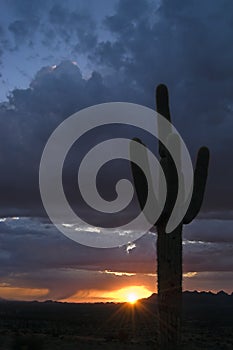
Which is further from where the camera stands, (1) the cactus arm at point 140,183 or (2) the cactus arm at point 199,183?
(2) the cactus arm at point 199,183

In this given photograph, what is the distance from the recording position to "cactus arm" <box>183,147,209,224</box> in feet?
43.7

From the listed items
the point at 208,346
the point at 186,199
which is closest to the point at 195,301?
the point at 208,346

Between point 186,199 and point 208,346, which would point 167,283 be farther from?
point 208,346

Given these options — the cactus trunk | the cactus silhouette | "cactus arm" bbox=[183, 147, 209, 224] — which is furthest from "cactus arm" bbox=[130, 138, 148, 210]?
"cactus arm" bbox=[183, 147, 209, 224]

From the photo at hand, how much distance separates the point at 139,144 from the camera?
12922mm

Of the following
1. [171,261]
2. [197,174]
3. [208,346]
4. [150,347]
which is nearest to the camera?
[171,261]

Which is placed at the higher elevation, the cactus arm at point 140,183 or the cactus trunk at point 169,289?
the cactus arm at point 140,183

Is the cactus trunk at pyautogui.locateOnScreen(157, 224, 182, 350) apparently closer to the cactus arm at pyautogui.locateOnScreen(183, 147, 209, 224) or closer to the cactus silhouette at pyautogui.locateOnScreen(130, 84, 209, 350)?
the cactus silhouette at pyautogui.locateOnScreen(130, 84, 209, 350)

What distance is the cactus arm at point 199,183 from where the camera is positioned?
1333 cm

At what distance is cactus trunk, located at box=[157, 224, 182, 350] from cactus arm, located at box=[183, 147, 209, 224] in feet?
2.47

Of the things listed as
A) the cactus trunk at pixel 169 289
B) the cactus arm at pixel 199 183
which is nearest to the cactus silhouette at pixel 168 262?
the cactus trunk at pixel 169 289

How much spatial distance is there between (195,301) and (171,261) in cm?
15666

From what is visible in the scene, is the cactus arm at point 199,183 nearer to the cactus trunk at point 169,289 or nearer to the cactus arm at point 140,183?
the cactus trunk at point 169,289

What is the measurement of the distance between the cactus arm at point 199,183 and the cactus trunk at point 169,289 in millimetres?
752
